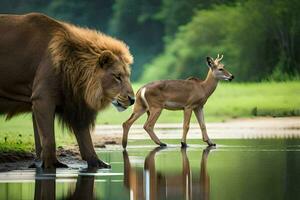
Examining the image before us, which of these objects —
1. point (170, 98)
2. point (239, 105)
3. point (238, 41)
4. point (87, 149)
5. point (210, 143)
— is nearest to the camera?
point (87, 149)

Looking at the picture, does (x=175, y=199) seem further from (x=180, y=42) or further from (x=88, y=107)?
(x=180, y=42)

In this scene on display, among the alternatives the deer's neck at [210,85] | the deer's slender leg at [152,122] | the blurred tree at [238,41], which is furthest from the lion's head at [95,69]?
the blurred tree at [238,41]

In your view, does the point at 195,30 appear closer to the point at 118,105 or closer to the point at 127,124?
the point at 127,124

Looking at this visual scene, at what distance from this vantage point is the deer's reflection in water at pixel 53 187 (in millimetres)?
11301

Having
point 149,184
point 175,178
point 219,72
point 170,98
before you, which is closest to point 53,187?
point 149,184

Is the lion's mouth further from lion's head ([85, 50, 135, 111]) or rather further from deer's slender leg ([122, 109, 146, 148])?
deer's slender leg ([122, 109, 146, 148])

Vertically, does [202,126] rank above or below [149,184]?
above

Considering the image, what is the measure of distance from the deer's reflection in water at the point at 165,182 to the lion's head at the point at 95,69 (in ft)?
2.83

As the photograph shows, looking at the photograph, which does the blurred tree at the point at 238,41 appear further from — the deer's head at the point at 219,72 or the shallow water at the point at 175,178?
the shallow water at the point at 175,178

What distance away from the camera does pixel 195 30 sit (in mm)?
36312

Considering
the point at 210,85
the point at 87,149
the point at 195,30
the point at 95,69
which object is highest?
the point at 195,30

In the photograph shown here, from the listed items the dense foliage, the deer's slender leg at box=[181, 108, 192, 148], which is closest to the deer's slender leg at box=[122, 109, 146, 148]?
the deer's slender leg at box=[181, 108, 192, 148]

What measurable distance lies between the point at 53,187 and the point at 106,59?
112 inches

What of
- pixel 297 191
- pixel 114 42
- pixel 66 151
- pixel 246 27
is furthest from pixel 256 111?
pixel 297 191
